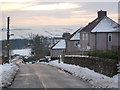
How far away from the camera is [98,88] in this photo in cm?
1391

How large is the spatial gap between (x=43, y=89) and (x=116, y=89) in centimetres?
382

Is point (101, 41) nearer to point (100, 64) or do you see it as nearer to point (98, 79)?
point (100, 64)

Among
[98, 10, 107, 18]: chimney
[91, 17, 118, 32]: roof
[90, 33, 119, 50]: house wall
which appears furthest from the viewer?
[98, 10, 107, 18]: chimney

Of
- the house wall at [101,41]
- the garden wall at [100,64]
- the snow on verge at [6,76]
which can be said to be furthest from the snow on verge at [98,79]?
the house wall at [101,41]

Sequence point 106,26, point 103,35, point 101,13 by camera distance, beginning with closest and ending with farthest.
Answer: point 103,35
point 106,26
point 101,13

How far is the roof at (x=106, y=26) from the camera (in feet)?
153

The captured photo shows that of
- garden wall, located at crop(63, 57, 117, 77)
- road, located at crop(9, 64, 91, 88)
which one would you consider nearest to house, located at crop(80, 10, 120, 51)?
garden wall, located at crop(63, 57, 117, 77)

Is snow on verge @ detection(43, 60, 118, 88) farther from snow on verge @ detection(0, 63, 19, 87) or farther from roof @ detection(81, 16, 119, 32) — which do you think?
roof @ detection(81, 16, 119, 32)

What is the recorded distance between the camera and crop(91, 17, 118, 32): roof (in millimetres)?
46688

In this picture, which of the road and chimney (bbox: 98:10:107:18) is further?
chimney (bbox: 98:10:107:18)

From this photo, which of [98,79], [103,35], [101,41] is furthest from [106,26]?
[98,79]

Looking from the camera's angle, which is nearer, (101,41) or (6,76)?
(6,76)

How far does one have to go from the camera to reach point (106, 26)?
48188mm

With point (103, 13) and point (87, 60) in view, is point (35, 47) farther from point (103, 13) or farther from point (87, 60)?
point (87, 60)
